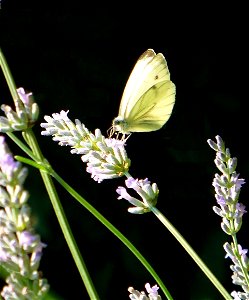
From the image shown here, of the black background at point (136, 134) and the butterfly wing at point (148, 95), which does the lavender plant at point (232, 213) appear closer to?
the butterfly wing at point (148, 95)

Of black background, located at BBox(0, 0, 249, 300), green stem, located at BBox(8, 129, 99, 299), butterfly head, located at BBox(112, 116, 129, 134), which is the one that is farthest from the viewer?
black background, located at BBox(0, 0, 249, 300)

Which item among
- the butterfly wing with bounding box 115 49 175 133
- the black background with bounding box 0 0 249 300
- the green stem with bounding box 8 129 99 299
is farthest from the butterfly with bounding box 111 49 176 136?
the black background with bounding box 0 0 249 300

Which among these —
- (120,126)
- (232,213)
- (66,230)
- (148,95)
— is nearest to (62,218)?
(66,230)

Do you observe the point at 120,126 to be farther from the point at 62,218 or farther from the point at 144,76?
the point at 62,218

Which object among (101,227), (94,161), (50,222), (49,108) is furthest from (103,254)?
(94,161)

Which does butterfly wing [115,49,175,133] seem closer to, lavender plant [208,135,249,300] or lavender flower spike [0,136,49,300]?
lavender plant [208,135,249,300]

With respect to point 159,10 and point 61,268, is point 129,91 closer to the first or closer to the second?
point 61,268
